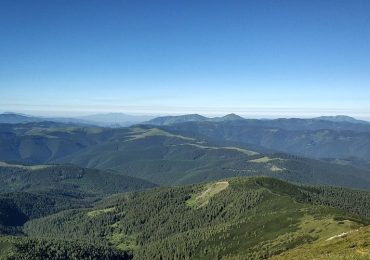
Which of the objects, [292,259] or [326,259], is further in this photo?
[292,259]

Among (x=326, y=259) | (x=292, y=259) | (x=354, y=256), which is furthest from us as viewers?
(x=292, y=259)

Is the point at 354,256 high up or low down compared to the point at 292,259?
up

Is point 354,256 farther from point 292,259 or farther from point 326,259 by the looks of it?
point 292,259

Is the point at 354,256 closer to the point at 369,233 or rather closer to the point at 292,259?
the point at 292,259

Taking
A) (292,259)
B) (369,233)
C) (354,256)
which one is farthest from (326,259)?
(369,233)

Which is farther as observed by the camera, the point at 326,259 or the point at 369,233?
the point at 369,233

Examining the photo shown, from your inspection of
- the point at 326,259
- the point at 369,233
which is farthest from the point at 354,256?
the point at 369,233

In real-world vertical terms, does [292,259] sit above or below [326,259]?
below

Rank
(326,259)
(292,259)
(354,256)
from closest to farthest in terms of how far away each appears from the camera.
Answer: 1. (354,256)
2. (326,259)
3. (292,259)
